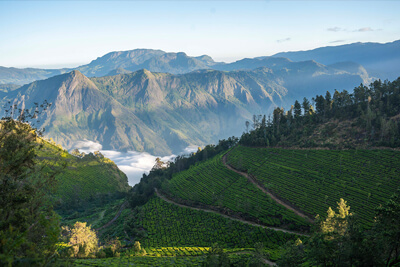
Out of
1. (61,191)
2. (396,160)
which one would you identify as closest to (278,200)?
(396,160)

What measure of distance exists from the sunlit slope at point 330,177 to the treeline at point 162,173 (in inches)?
1821

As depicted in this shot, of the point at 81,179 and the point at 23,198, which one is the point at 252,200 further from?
the point at 81,179

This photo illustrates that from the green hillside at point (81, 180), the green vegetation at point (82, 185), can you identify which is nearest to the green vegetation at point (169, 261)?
the green vegetation at point (82, 185)

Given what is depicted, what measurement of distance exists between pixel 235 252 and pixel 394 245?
41801 mm

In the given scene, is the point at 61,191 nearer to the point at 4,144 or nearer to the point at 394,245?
the point at 4,144

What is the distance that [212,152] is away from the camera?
166750mm

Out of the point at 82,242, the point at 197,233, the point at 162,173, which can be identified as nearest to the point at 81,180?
the point at 162,173

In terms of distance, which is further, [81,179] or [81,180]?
[81,179]

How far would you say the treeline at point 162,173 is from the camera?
128 metres

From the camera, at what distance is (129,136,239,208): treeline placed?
12788cm

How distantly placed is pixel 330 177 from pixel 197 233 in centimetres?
5046

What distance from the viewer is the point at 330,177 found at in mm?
94125

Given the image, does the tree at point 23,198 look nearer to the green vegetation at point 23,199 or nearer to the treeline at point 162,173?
the green vegetation at point 23,199

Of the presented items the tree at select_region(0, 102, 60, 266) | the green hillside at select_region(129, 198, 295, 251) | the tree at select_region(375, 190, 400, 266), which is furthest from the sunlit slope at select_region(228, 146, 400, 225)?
the tree at select_region(0, 102, 60, 266)
